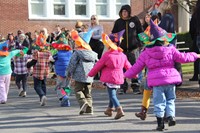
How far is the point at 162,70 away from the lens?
343 inches

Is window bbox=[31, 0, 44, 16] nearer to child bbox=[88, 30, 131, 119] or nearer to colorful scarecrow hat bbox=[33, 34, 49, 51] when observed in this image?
colorful scarecrow hat bbox=[33, 34, 49, 51]

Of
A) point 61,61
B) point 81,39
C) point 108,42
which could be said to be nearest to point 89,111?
point 81,39

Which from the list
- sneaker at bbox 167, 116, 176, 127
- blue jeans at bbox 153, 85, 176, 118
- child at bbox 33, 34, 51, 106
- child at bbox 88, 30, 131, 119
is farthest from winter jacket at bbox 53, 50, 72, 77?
sneaker at bbox 167, 116, 176, 127

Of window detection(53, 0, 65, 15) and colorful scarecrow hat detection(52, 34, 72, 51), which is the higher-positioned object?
window detection(53, 0, 65, 15)

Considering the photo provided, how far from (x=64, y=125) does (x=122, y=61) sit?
1.71 m

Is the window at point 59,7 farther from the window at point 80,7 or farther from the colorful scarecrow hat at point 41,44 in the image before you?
the colorful scarecrow hat at point 41,44

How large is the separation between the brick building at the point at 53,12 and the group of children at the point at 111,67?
13573 millimetres

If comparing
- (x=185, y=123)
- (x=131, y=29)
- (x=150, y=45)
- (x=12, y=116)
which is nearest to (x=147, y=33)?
(x=150, y=45)

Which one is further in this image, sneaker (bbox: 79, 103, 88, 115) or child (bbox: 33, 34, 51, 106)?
child (bbox: 33, 34, 51, 106)

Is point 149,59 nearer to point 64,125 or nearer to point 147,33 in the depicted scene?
point 147,33

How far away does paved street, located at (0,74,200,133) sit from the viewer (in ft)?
29.6

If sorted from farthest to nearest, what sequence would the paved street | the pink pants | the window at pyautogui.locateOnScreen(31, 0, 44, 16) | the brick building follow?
1. the window at pyautogui.locateOnScreen(31, 0, 44, 16)
2. the brick building
3. the pink pants
4. the paved street

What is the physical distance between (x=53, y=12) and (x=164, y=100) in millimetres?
20077

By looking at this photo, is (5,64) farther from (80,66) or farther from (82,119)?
(82,119)
